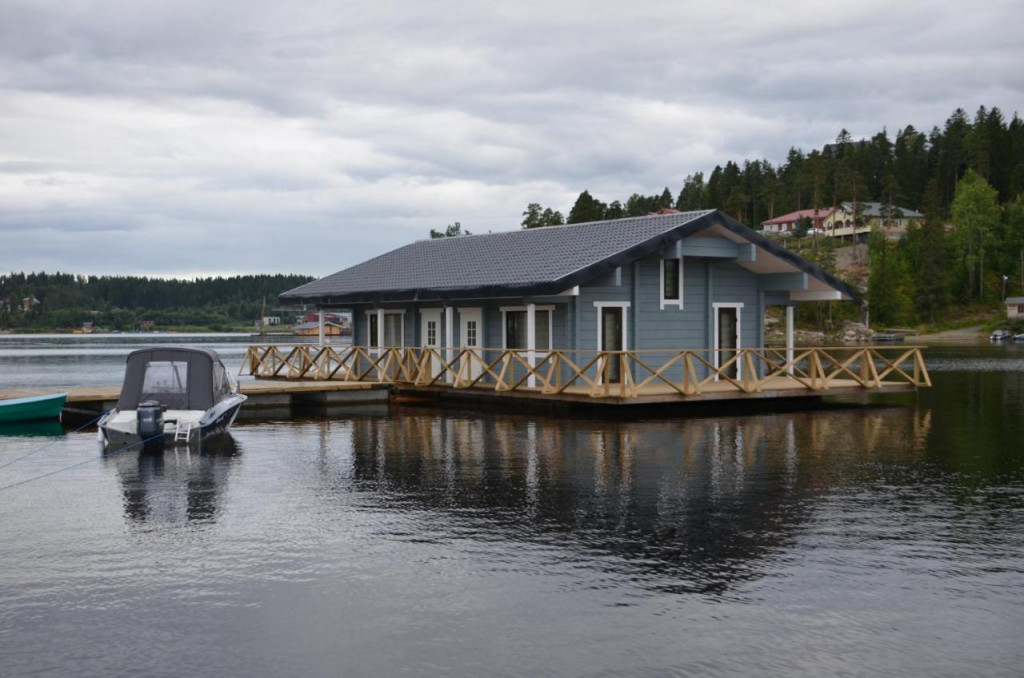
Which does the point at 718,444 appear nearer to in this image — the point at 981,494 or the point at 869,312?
the point at 981,494

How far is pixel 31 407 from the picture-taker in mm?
24984

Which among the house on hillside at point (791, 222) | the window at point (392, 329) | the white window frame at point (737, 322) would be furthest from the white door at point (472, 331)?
the house on hillside at point (791, 222)

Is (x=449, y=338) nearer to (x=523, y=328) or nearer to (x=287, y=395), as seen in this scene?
(x=523, y=328)

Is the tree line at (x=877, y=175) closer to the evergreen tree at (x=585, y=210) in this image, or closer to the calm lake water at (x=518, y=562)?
the evergreen tree at (x=585, y=210)

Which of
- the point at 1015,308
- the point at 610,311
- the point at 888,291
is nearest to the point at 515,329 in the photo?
the point at 610,311

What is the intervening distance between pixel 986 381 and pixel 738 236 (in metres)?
17.3

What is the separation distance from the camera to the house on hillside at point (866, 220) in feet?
457

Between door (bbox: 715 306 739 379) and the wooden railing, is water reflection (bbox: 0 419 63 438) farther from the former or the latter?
door (bbox: 715 306 739 379)

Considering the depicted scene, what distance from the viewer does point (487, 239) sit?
1404 inches

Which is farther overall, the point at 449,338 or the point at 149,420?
the point at 449,338

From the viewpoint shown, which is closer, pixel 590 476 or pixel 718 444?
pixel 590 476

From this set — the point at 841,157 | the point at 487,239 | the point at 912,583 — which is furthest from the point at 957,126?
the point at 912,583

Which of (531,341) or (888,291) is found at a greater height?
(888,291)

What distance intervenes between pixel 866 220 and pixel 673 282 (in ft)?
396
